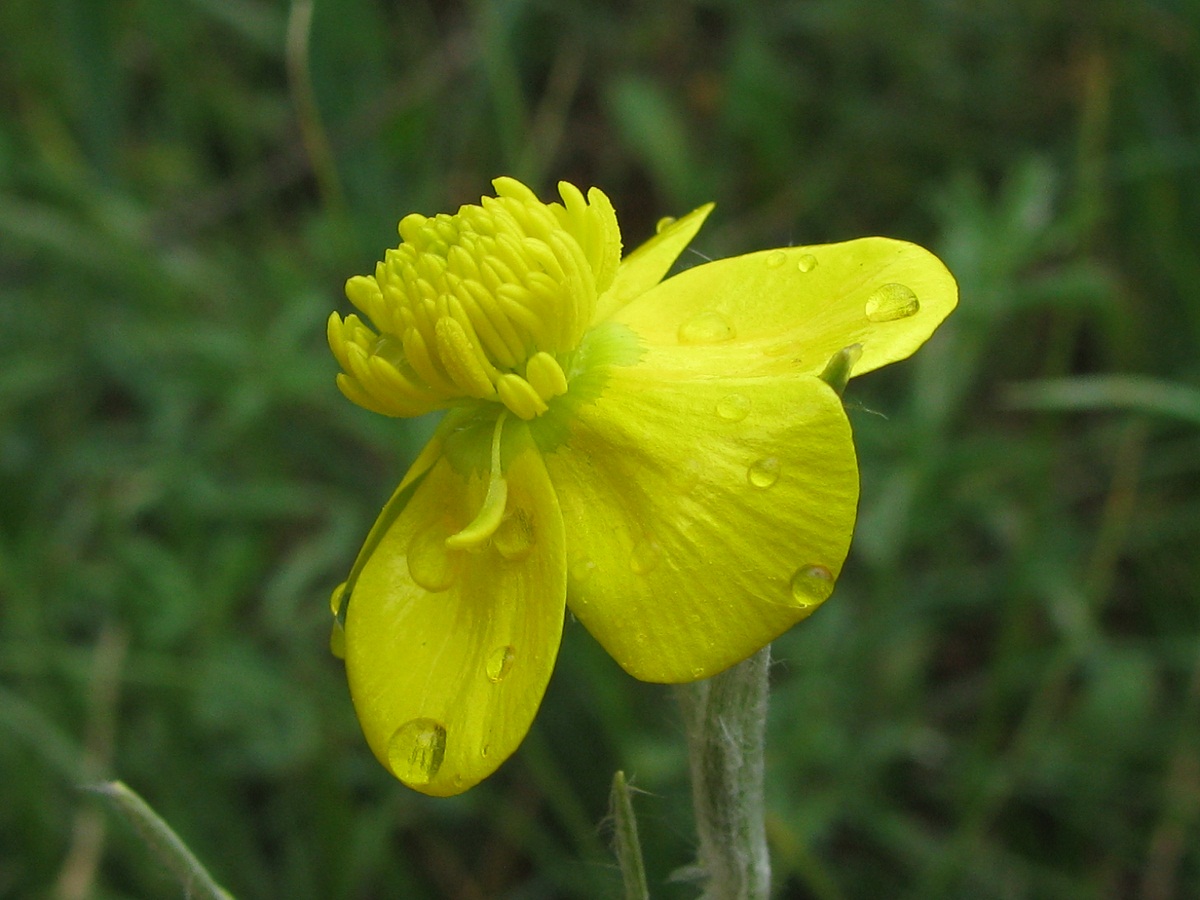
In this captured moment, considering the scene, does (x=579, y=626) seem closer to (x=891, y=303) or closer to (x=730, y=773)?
(x=730, y=773)

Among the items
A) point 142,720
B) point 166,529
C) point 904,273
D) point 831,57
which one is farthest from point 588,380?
point 831,57

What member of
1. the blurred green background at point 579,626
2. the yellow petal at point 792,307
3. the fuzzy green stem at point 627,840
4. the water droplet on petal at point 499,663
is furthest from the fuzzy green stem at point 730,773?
the blurred green background at point 579,626

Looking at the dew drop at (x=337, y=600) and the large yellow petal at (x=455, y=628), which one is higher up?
the large yellow petal at (x=455, y=628)

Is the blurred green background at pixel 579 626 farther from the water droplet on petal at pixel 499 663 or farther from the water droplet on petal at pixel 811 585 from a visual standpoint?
the water droplet on petal at pixel 811 585

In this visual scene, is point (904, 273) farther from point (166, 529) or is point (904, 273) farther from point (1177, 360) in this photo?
point (166, 529)

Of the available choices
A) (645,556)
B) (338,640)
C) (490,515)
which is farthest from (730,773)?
(338,640)
